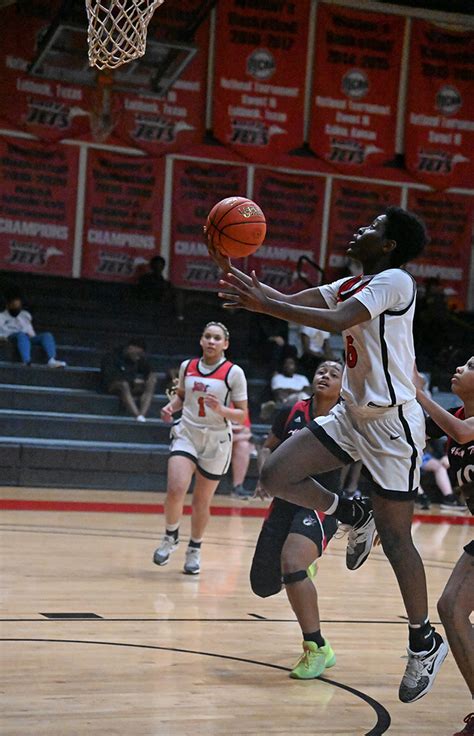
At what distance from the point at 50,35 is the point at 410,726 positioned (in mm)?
11312

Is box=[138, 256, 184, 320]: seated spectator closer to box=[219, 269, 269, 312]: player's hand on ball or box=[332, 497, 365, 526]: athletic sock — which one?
box=[332, 497, 365, 526]: athletic sock

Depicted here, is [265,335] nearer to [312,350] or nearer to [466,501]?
[312,350]

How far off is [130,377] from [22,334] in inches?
58.7

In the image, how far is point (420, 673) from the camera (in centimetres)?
436

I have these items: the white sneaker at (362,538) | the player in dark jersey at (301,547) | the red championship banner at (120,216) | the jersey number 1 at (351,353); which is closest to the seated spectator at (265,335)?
the red championship banner at (120,216)

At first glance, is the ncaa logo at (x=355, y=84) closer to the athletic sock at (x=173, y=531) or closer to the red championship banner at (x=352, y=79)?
the red championship banner at (x=352, y=79)

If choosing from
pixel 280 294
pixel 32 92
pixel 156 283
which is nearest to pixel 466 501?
pixel 280 294

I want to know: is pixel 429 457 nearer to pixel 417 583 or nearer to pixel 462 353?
pixel 462 353

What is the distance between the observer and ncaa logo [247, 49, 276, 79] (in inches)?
691

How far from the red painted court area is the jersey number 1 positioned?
694cm

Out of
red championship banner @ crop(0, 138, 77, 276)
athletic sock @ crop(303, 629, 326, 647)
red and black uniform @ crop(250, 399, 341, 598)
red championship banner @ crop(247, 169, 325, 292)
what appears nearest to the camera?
athletic sock @ crop(303, 629, 326, 647)

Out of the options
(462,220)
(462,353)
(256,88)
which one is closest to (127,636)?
(462,353)

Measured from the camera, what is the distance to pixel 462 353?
17.0 meters

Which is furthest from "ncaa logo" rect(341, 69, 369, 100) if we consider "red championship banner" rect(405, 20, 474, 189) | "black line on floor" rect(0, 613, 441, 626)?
"black line on floor" rect(0, 613, 441, 626)
